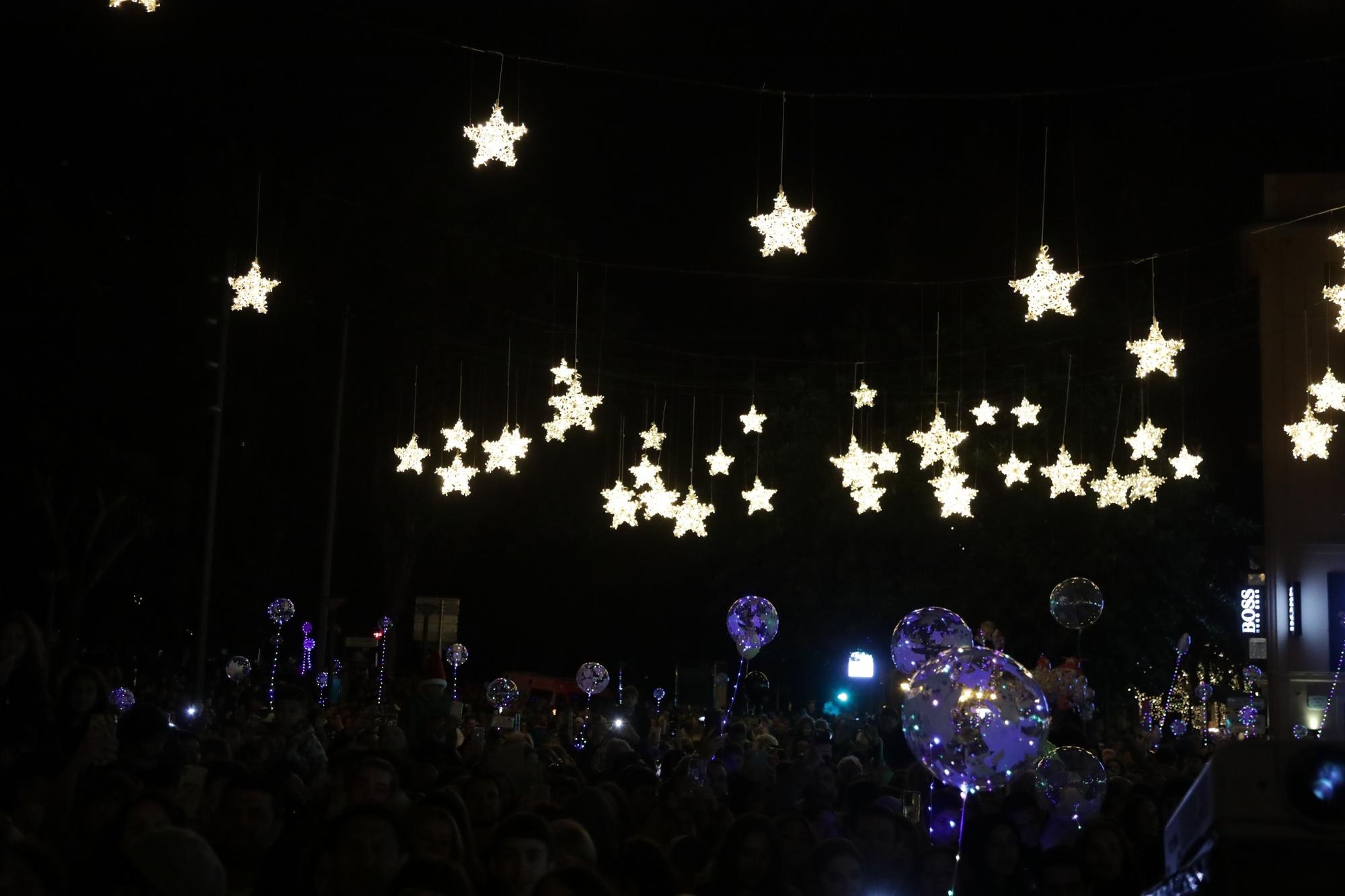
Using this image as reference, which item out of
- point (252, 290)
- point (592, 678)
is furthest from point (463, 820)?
point (592, 678)

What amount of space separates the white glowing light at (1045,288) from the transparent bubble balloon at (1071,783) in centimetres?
545

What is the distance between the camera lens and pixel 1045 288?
14.6 meters

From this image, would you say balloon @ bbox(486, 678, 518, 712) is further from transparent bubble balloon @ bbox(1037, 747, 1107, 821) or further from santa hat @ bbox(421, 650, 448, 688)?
transparent bubble balloon @ bbox(1037, 747, 1107, 821)

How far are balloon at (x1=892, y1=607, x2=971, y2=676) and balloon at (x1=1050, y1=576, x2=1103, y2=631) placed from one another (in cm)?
417

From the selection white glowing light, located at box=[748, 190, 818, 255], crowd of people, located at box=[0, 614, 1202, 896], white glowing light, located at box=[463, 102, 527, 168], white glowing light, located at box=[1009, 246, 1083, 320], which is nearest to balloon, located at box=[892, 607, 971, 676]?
crowd of people, located at box=[0, 614, 1202, 896]

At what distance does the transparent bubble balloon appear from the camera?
30.3 feet

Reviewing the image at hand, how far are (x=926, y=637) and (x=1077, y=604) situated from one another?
498 cm

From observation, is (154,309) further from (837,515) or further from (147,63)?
(837,515)

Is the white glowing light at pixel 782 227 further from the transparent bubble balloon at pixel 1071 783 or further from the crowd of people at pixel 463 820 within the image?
the transparent bubble balloon at pixel 1071 783

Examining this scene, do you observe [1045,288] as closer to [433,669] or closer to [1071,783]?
[1071,783]

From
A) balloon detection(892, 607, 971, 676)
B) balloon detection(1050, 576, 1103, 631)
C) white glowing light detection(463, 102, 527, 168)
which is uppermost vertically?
white glowing light detection(463, 102, 527, 168)

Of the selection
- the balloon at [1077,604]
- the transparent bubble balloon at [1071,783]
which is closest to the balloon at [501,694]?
the balloon at [1077,604]

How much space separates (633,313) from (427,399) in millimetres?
5700

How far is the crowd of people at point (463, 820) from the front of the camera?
16.3 feet
